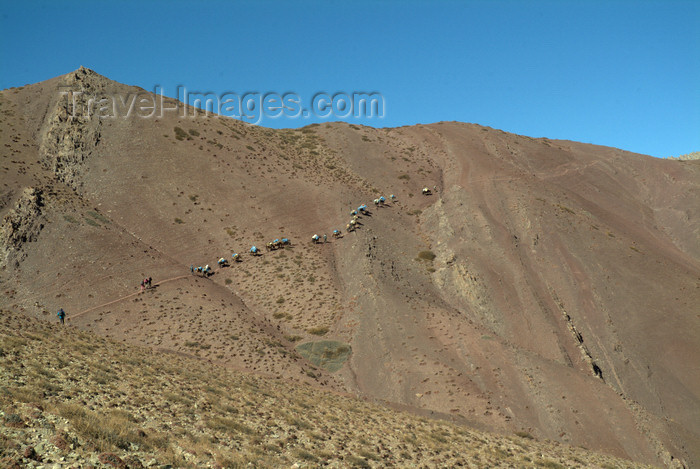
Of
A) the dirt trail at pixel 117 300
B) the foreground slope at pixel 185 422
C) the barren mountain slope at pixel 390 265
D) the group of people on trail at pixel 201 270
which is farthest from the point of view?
the group of people on trail at pixel 201 270

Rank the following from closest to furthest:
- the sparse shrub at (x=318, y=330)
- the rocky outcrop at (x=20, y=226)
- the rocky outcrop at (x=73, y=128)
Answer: the sparse shrub at (x=318, y=330) → the rocky outcrop at (x=20, y=226) → the rocky outcrop at (x=73, y=128)

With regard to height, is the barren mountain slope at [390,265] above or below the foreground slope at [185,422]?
above

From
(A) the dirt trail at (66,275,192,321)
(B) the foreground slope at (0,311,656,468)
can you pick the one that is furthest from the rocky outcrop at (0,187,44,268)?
(B) the foreground slope at (0,311,656,468)

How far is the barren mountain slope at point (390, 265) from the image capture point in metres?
39.4

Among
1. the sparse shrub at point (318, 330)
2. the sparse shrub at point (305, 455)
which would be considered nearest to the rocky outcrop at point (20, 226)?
the sparse shrub at point (318, 330)

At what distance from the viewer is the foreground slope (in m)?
13.7

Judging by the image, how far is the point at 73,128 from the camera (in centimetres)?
6762

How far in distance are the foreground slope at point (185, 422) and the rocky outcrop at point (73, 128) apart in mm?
39318

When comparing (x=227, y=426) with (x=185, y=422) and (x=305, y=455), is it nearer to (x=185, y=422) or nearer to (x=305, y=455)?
(x=185, y=422)

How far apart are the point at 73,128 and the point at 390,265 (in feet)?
165

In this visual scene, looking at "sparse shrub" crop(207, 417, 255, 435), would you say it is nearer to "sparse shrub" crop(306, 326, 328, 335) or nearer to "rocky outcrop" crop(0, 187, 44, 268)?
"sparse shrub" crop(306, 326, 328, 335)

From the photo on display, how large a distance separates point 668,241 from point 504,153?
28.2 m

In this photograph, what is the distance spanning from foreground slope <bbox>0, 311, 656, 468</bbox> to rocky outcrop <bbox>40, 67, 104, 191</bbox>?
39318mm

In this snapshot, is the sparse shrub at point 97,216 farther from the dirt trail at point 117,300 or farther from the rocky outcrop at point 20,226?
the dirt trail at point 117,300
